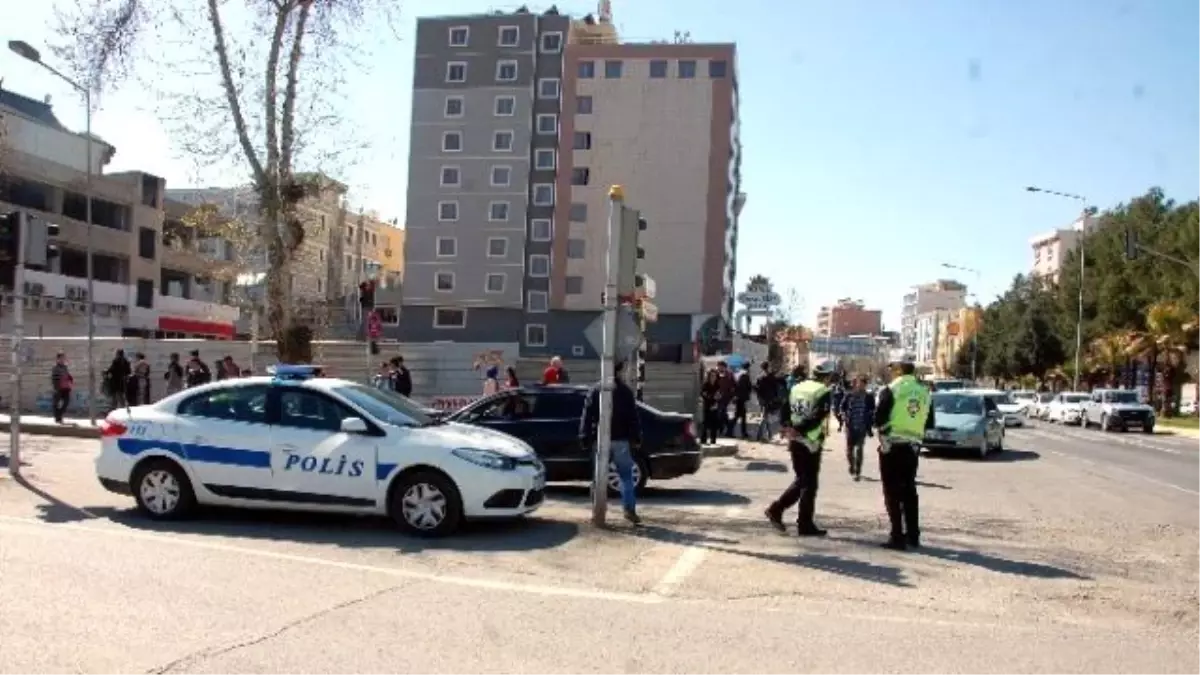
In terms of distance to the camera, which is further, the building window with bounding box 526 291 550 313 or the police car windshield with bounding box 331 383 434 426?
the building window with bounding box 526 291 550 313

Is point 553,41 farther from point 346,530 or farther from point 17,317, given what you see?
point 346,530

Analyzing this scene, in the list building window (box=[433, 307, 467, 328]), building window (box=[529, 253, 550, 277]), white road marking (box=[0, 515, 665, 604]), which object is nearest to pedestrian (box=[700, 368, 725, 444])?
white road marking (box=[0, 515, 665, 604])

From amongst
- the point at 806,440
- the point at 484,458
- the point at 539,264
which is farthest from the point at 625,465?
the point at 539,264

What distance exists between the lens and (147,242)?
57.5 metres

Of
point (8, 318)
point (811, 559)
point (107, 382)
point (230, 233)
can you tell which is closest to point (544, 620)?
point (811, 559)

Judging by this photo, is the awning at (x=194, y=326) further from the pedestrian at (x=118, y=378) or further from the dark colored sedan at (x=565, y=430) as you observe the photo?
the dark colored sedan at (x=565, y=430)

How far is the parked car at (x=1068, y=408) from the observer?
156 ft

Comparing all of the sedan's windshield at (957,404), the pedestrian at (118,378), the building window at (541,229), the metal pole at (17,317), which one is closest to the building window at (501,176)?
the building window at (541,229)

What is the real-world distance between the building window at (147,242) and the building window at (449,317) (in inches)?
701

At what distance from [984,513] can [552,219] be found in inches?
2240

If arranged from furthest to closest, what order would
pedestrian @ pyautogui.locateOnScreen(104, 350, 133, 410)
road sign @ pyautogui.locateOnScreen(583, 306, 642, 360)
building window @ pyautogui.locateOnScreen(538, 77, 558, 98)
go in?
1. building window @ pyautogui.locateOnScreen(538, 77, 558, 98)
2. pedestrian @ pyautogui.locateOnScreen(104, 350, 133, 410)
3. road sign @ pyautogui.locateOnScreen(583, 306, 642, 360)

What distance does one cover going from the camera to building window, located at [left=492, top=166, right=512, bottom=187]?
6775 cm

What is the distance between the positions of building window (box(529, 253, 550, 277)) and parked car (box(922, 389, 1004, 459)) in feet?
150

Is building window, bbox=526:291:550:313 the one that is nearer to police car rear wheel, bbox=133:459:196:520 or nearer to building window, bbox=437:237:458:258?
building window, bbox=437:237:458:258
